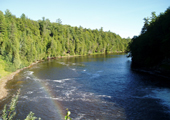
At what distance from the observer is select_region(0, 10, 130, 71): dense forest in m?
54.6

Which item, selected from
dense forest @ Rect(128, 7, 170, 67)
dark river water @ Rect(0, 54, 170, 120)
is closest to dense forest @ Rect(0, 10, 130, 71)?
dark river water @ Rect(0, 54, 170, 120)

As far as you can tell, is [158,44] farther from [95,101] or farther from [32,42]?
[32,42]

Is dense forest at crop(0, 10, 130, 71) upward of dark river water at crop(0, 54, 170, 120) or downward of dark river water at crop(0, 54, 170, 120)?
upward

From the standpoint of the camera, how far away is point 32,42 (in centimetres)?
8056

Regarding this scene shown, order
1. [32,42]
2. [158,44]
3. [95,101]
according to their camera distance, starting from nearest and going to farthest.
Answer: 1. [95,101]
2. [158,44]
3. [32,42]

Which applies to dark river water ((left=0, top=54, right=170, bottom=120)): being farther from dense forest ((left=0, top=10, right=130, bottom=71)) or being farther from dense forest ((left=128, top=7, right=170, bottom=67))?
dense forest ((left=0, top=10, right=130, bottom=71))

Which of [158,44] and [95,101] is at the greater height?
[158,44]

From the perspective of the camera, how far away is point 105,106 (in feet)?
78.3

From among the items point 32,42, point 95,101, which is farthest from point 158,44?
point 32,42

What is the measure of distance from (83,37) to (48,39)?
64.6 m

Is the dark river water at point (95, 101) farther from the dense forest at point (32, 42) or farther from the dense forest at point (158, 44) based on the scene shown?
the dense forest at point (32, 42)

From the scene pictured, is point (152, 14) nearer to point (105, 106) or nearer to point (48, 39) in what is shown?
point (105, 106)

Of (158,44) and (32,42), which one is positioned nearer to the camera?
(158,44)

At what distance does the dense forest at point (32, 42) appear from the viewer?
54.6m
